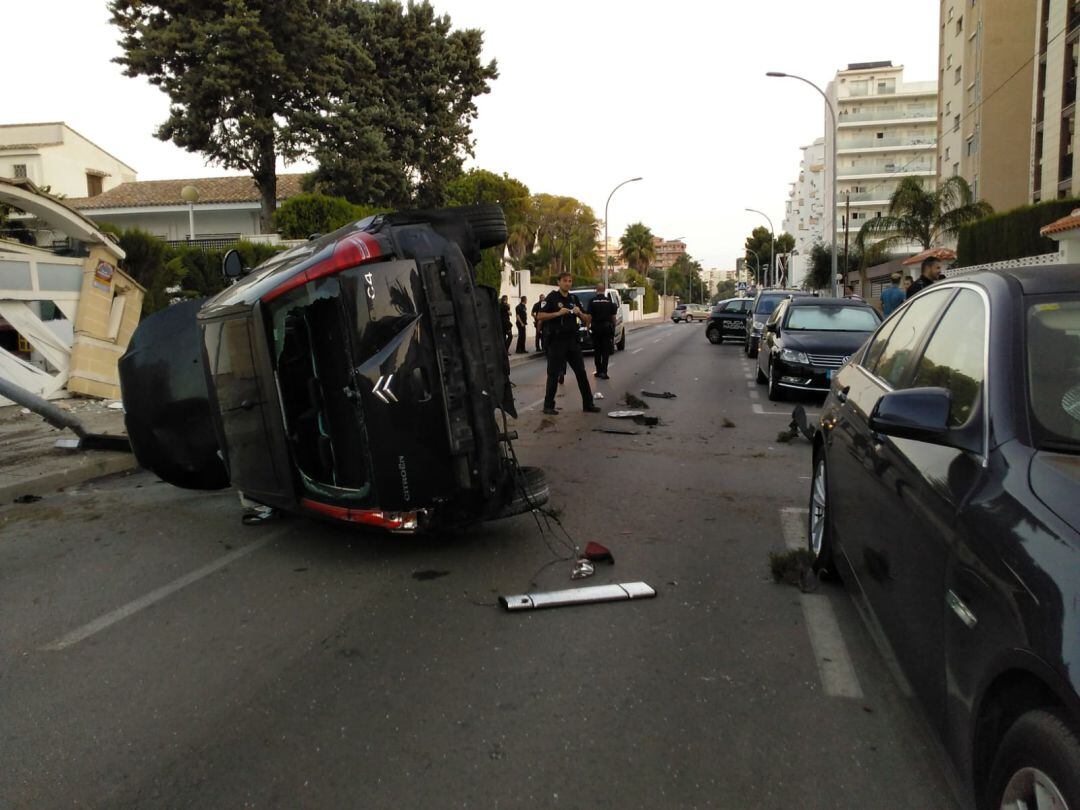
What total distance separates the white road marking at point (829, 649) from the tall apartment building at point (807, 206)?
10080 cm

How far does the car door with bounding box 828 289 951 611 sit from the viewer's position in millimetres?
3379

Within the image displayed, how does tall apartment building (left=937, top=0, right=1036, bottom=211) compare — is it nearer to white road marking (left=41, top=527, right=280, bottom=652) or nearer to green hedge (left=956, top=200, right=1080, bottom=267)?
green hedge (left=956, top=200, right=1080, bottom=267)

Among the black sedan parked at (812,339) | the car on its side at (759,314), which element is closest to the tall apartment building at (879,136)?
the car on its side at (759,314)

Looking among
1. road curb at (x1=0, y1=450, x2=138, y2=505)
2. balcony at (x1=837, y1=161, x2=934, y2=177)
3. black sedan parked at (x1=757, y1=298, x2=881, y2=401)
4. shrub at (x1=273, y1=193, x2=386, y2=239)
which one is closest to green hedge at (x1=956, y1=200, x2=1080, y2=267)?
black sedan parked at (x1=757, y1=298, x2=881, y2=401)

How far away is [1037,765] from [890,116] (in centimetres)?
10336

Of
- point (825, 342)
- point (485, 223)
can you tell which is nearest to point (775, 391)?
point (825, 342)

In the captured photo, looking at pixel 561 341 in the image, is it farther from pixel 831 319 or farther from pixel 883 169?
pixel 883 169

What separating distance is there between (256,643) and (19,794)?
51.7 inches

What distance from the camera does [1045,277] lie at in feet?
9.98

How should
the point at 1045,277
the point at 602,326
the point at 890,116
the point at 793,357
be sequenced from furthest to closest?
the point at 890,116
the point at 602,326
the point at 793,357
the point at 1045,277

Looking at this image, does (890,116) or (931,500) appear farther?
(890,116)

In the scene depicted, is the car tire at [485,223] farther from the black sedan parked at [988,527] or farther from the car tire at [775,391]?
the car tire at [775,391]

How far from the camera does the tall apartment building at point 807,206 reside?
108 metres

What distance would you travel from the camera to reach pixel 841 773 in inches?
114
